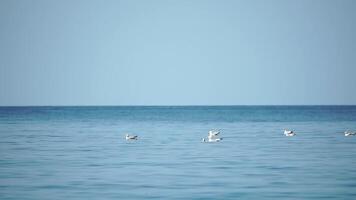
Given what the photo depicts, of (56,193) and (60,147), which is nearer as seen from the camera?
(56,193)

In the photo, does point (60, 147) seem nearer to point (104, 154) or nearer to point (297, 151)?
point (104, 154)

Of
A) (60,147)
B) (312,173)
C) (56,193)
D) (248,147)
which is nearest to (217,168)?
(312,173)

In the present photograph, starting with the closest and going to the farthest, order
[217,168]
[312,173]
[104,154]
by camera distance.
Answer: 1. [312,173]
2. [217,168]
3. [104,154]

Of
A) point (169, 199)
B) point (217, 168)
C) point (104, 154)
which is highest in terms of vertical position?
point (104, 154)

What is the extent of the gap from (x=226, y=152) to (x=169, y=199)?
48.9 feet

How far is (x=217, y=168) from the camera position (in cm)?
2619

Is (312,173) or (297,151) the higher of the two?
(297,151)

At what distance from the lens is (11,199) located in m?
19.0

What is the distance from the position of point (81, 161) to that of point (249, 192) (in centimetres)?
1061

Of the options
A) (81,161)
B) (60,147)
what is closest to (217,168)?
(81,161)

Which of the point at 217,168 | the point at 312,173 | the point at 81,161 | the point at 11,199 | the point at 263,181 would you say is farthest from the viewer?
the point at 81,161

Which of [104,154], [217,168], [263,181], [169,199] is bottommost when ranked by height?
[169,199]

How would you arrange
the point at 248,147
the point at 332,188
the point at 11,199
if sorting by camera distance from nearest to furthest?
the point at 11,199 → the point at 332,188 → the point at 248,147

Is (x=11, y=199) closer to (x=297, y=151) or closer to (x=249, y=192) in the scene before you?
(x=249, y=192)
